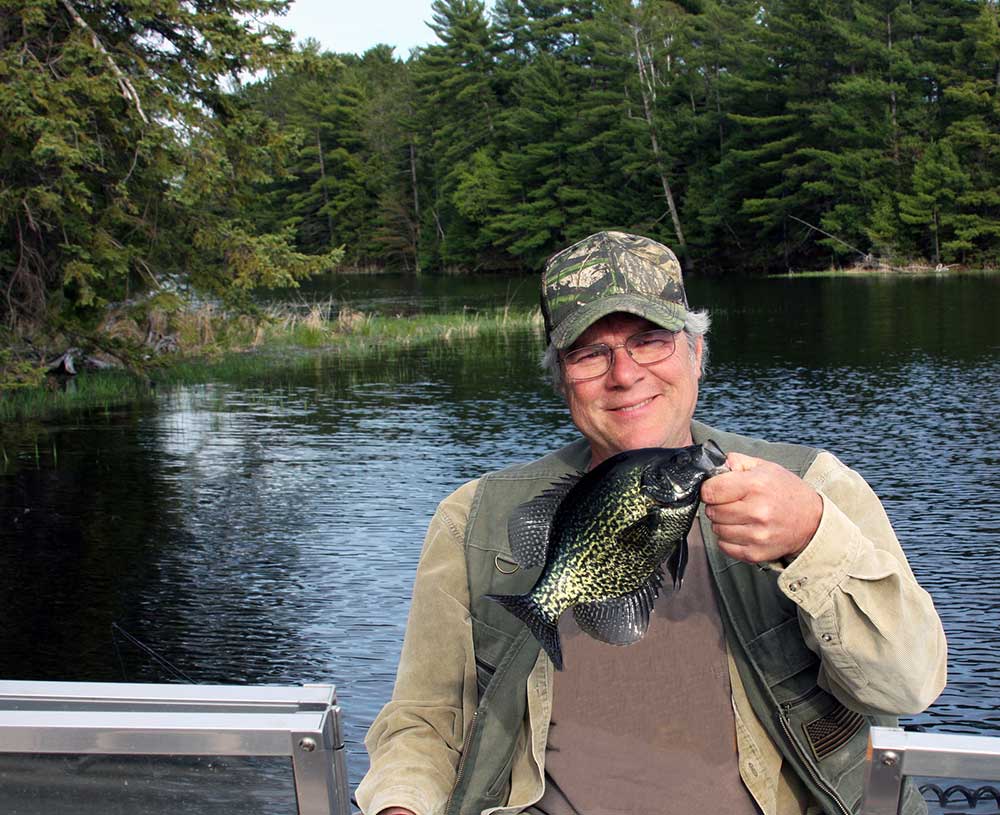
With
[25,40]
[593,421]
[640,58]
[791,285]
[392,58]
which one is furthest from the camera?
[392,58]

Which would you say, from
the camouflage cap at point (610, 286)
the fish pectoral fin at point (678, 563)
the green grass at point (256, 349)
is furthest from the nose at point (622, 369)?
the green grass at point (256, 349)


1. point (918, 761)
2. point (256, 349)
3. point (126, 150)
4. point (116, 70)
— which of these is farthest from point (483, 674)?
point (256, 349)

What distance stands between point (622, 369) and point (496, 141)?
6481 cm

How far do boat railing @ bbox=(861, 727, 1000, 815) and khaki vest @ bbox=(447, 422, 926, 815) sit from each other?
0.55 metres

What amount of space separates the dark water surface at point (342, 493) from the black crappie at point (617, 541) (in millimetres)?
4142

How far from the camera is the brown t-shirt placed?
2.50 metres

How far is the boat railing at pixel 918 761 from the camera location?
1.71 metres

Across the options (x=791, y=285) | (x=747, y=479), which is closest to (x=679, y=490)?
(x=747, y=479)

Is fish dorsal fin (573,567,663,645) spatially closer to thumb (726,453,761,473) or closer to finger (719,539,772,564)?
finger (719,539,772,564)

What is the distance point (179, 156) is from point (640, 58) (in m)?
43.2

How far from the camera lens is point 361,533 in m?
10.4

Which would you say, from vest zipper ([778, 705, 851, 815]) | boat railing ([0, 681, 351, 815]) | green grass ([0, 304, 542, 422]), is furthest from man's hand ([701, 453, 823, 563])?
green grass ([0, 304, 542, 422])

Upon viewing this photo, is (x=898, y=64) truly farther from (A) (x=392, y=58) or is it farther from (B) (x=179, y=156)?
(A) (x=392, y=58)

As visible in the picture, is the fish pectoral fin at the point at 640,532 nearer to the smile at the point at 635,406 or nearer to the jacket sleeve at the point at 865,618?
the jacket sleeve at the point at 865,618
